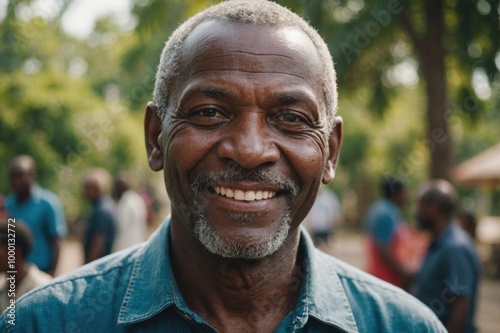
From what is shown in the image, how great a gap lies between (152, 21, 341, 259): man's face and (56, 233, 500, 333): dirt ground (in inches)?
289

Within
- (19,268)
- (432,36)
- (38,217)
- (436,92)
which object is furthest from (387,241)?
(19,268)

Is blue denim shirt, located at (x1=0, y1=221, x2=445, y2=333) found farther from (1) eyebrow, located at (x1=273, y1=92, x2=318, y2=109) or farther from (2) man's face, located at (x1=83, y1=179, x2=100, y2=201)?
(2) man's face, located at (x1=83, y1=179, x2=100, y2=201)

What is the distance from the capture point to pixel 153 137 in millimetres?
A: 2094

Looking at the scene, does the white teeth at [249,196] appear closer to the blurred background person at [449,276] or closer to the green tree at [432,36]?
the blurred background person at [449,276]

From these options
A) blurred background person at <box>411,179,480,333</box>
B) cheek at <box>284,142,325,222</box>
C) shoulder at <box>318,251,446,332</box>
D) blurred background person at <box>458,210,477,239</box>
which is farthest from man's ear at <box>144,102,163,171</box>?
blurred background person at <box>458,210,477,239</box>

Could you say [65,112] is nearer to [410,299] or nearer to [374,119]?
[374,119]

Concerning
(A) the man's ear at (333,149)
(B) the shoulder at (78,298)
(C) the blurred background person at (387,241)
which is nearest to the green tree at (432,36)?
(C) the blurred background person at (387,241)

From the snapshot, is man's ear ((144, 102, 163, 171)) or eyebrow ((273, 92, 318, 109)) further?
man's ear ((144, 102, 163, 171))

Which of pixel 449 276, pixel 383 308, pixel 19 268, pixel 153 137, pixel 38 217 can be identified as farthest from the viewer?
pixel 38 217

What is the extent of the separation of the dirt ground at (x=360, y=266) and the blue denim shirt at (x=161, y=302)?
697cm

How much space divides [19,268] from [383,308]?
9.53 ft

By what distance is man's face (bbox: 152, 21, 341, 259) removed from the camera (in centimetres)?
178

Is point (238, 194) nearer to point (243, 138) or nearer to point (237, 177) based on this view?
point (237, 177)

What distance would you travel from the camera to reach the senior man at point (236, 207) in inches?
70.5
